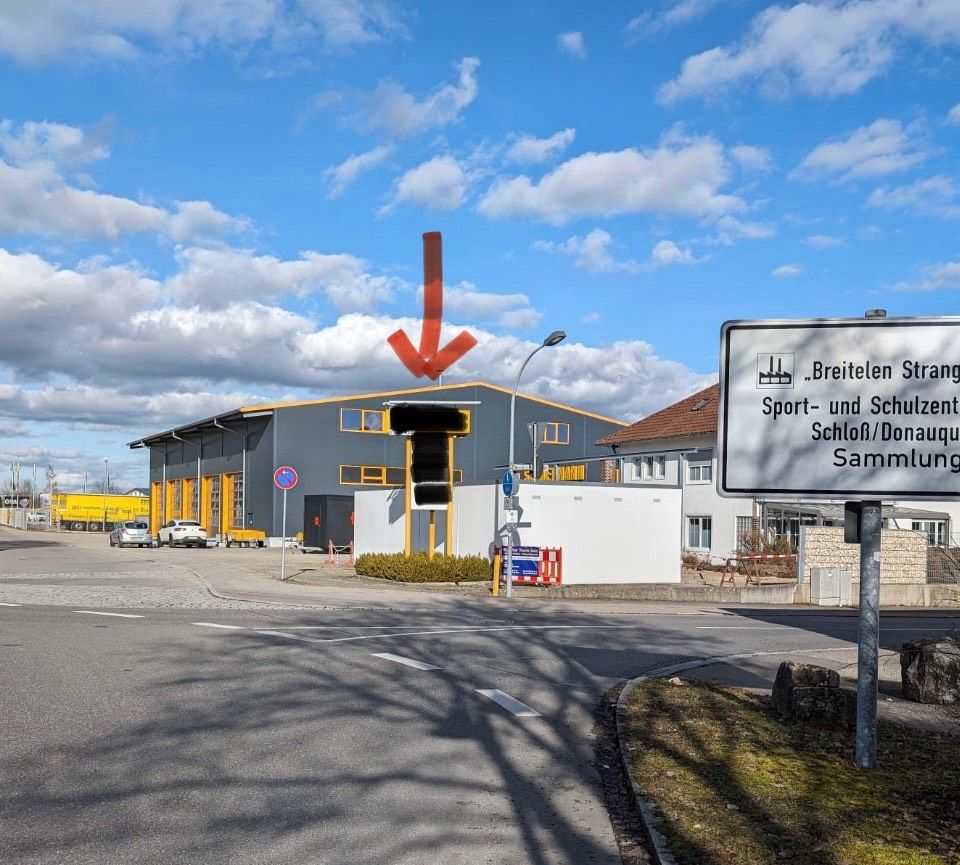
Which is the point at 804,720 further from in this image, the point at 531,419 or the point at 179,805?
the point at 531,419

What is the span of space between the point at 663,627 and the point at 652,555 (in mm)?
12191

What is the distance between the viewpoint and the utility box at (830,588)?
2792 centimetres

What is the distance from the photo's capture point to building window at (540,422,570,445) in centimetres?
6153

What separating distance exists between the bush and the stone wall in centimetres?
857

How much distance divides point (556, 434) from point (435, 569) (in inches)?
1402

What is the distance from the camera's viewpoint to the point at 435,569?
27016mm

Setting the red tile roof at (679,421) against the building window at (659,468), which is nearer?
the red tile roof at (679,421)

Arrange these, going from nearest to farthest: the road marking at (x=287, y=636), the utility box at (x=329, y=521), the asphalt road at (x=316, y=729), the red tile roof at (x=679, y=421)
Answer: the asphalt road at (x=316, y=729), the road marking at (x=287, y=636), the utility box at (x=329, y=521), the red tile roof at (x=679, y=421)

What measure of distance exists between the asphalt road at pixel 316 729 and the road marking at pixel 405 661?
34 millimetres

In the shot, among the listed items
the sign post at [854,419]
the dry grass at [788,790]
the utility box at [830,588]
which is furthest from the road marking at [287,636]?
the utility box at [830,588]

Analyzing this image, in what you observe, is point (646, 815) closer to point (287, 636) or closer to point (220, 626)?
point (287, 636)

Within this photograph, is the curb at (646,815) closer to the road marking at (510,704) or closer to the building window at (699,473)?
the road marking at (510,704)

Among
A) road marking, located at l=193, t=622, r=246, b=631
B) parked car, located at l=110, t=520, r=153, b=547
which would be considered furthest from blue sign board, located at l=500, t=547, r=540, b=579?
parked car, located at l=110, t=520, r=153, b=547

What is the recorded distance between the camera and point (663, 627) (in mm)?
18531
